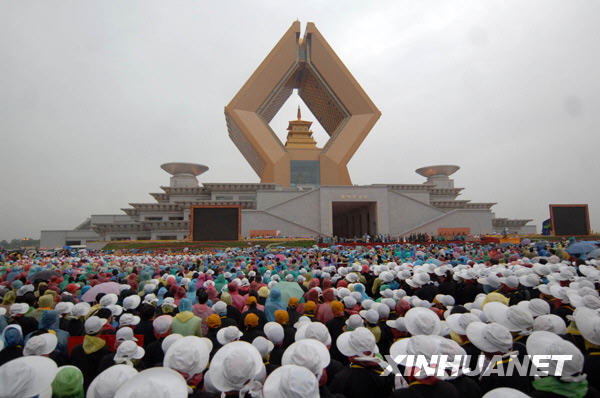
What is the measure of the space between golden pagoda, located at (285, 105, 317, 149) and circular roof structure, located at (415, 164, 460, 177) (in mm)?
13622

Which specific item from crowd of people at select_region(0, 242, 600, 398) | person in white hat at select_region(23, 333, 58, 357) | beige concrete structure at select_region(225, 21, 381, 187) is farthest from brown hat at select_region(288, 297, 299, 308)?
beige concrete structure at select_region(225, 21, 381, 187)

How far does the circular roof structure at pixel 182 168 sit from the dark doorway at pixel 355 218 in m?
Answer: 15.8

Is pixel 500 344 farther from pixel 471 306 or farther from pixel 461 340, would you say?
pixel 471 306

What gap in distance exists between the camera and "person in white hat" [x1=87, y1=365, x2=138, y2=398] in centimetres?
201

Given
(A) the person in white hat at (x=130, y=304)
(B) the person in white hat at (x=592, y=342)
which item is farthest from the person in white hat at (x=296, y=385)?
(A) the person in white hat at (x=130, y=304)

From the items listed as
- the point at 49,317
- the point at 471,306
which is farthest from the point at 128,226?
the point at 471,306

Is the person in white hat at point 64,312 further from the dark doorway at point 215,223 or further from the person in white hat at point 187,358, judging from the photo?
the dark doorway at point 215,223

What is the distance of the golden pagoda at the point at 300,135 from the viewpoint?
4109 centimetres

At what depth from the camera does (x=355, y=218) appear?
118 ft

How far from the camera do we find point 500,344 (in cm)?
252

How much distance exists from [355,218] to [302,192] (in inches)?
364

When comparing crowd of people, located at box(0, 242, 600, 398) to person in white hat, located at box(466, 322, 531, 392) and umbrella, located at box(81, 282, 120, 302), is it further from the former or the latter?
umbrella, located at box(81, 282, 120, 302)

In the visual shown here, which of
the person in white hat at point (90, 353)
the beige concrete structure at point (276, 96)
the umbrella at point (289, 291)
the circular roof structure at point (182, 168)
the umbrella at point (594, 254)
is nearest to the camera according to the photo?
the person in white hat at point (90, 353)

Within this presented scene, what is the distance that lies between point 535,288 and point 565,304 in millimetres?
1367
